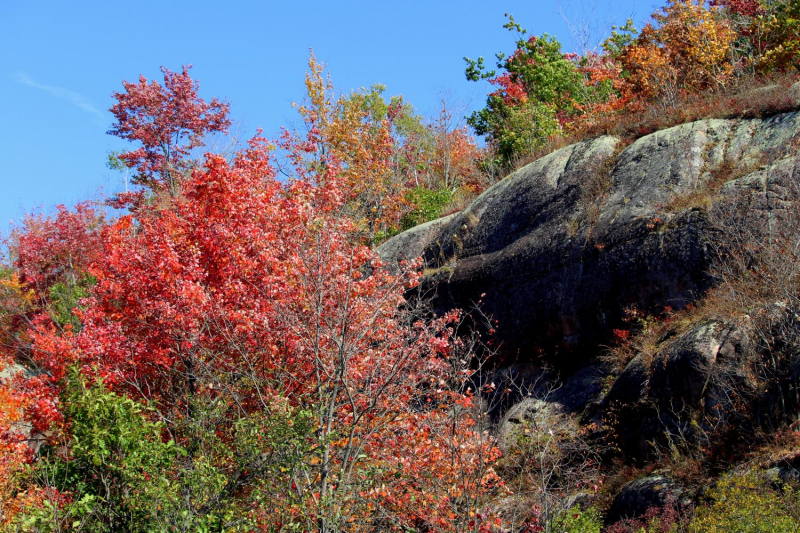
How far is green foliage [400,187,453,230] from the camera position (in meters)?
32.8

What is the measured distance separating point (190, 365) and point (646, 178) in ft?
44.4

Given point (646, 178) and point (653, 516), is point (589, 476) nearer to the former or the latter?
point (653, 516)

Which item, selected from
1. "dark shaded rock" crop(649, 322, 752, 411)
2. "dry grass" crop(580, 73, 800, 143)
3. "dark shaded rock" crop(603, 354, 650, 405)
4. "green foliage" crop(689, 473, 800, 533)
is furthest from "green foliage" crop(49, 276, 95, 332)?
"green foliage" crop(689, 473, 800, 533)

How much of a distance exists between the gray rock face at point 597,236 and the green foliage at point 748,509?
6.72 meters

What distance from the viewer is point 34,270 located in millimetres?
38531

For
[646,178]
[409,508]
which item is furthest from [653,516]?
[646,178]

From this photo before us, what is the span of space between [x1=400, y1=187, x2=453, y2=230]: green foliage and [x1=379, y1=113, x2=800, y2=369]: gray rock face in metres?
6.96

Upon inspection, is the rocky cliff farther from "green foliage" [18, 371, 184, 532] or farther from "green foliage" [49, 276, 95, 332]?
"green foliage" [49, 276, 95, 332]

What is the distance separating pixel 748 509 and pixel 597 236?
1113 centimetres

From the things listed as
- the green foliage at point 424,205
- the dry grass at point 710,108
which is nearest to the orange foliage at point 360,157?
the green foliage at point 424,205

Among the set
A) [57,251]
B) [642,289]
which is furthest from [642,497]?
[57,251]

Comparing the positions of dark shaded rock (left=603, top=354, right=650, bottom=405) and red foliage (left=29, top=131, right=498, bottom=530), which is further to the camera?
dark shaded rock (left=603, top=354, right=650, bottom=405)

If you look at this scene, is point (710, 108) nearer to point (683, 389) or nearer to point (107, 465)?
point (683, 389)

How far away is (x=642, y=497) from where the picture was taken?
1436cm
